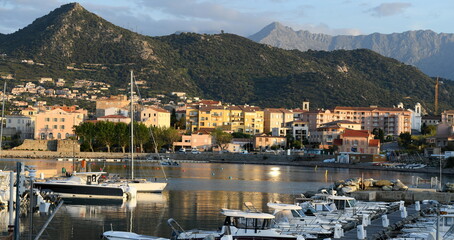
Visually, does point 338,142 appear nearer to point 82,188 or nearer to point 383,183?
point 383,183

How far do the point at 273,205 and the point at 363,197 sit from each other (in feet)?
66.6

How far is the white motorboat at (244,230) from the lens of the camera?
1038 inches

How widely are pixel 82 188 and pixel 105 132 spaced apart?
238 ft

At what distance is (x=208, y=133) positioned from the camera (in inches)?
5271

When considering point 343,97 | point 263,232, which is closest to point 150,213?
point 263,232

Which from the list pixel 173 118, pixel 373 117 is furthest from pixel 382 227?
pixel 373 117

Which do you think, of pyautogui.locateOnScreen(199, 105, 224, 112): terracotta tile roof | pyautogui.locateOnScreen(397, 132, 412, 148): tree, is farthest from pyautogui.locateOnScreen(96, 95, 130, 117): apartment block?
pyautogui.locateOnScreen(397, 132, 412, 148): tree

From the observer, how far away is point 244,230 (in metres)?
26.7

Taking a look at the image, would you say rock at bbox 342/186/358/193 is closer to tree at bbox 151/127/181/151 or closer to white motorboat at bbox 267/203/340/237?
white motorboat at bbox 267/203/340/237

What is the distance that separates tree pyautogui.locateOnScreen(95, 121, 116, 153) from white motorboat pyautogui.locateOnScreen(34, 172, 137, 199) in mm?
71374

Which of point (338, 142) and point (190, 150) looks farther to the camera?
point (190, 150)

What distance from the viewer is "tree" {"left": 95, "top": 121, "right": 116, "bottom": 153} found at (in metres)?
Answer: 116

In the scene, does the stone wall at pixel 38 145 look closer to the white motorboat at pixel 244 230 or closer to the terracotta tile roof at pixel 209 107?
the terracotta tile roof at pixel 209 107

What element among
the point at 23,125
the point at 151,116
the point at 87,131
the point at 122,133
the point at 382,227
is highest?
the point at 151,116
